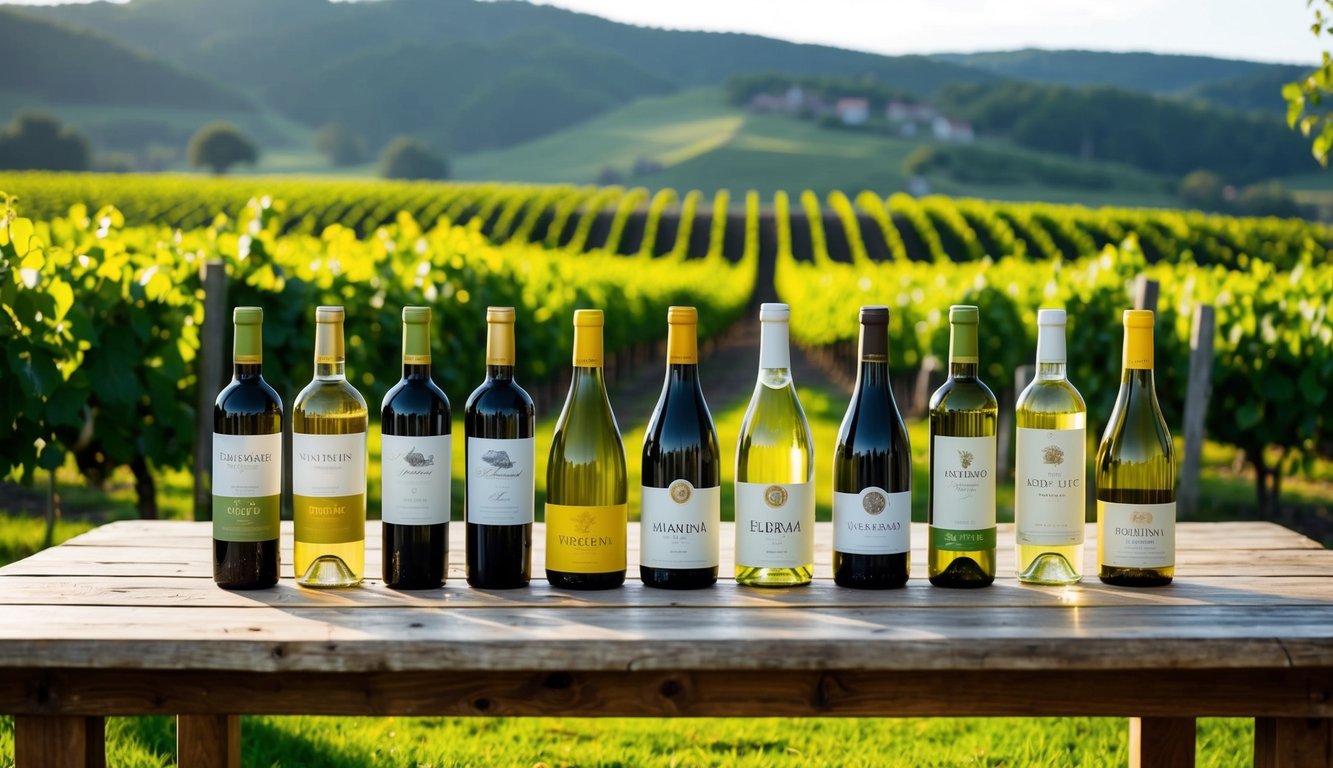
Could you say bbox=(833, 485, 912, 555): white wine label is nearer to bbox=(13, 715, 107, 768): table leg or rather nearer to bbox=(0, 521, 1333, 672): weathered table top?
bbox=(0, 521, 1333, 672): weathered table top

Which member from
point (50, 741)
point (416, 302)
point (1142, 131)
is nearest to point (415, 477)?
point (50, 741)

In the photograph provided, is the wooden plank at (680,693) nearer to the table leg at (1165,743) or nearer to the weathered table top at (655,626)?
the weathered table top at (655,626)

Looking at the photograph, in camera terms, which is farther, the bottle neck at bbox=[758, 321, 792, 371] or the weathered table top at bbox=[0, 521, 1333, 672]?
the bottle neck at bbox=[758, 321, 792, 371]

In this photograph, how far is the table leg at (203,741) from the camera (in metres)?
2.55

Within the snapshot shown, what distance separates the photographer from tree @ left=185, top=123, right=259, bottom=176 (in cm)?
9600

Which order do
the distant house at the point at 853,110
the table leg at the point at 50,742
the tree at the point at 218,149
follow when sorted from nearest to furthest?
the table leg at the point at 50,742, the tree at the point at 218,149, the distant house at the point at 853,110

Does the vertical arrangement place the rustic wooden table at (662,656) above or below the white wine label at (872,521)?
below

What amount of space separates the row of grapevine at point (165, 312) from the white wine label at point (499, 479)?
240 centimetres

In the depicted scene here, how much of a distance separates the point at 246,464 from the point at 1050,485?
4.29 ft

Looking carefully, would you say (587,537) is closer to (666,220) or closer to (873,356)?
(873,356)

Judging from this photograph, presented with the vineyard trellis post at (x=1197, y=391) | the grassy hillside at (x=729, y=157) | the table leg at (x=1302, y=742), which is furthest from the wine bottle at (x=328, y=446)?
the grassy hillside at (x=729, y=157)

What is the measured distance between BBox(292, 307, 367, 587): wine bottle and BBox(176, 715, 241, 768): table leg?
29.1 inches

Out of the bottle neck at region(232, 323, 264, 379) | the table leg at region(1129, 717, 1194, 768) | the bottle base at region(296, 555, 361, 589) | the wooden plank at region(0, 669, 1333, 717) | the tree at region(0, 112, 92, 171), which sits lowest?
the table leg at region(1129, 717, 1194, 768)

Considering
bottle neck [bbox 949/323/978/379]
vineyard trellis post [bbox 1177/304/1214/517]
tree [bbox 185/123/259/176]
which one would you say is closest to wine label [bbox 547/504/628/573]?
bottle neck [bbox 949/323/978/379]
